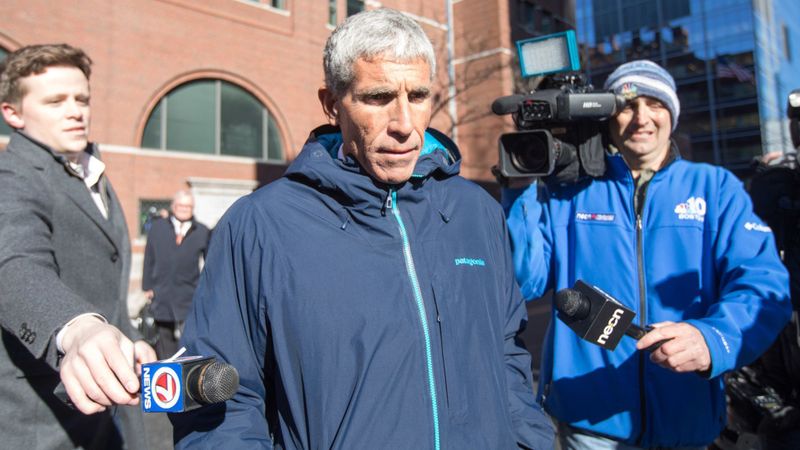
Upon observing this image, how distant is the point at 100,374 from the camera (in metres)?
1.13

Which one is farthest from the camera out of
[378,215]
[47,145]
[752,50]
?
[752,50]

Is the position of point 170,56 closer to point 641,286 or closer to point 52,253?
point 52,253

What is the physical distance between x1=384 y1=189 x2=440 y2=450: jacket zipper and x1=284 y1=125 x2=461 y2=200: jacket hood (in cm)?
5

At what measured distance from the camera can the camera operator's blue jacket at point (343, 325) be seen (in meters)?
1.38

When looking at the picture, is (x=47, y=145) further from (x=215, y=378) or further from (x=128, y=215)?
(x=128, y=215)

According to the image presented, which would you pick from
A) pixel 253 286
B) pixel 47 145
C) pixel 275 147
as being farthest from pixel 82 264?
pixel 275 147

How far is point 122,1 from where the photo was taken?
13758mm

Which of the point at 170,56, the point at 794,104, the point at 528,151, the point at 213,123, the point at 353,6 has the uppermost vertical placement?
the point at 353,6

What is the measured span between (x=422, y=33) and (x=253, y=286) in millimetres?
819

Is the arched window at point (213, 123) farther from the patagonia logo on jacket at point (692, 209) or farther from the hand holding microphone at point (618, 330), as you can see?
the hand holding microphone at point (618, 330)

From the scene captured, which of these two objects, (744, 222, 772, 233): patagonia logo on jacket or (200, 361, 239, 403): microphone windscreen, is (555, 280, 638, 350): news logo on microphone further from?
(200, 361, 239, 403): microphone windscreen

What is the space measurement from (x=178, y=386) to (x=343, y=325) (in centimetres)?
44

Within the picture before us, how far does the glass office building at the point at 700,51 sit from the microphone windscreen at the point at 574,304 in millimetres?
31640

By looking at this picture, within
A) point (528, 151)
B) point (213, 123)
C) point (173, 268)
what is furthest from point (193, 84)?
point (528, 151)
